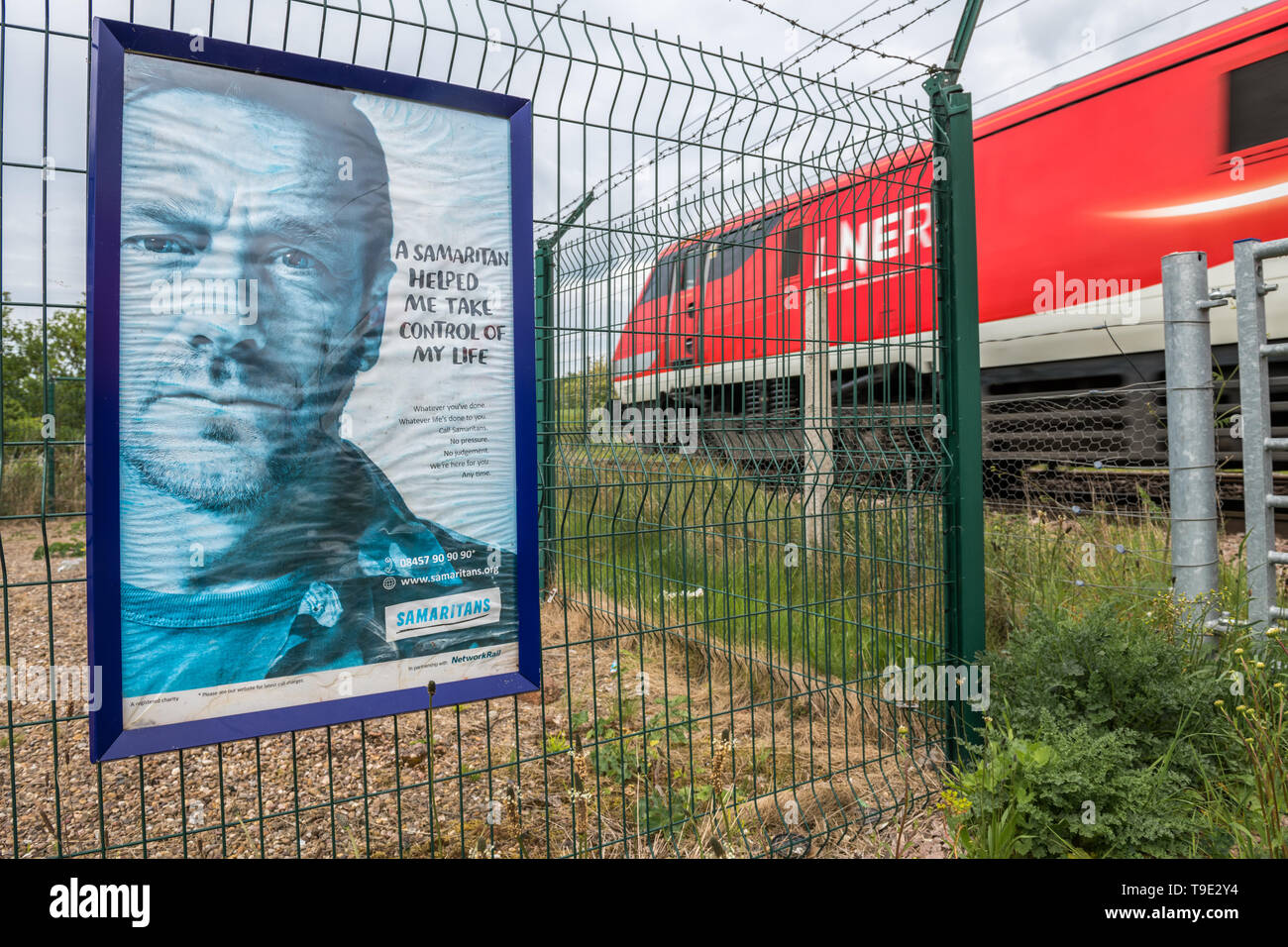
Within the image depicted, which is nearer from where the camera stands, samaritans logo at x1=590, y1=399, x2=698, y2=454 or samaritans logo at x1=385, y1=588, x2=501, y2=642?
samaritans logo at x1=385, y1=588, x2=501, y2=642

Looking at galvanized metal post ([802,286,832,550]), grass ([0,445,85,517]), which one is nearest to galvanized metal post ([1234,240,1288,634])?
galvanized metal post ([802,286,832,550])

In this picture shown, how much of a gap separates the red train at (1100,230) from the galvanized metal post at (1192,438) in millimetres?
1429

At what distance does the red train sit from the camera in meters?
5.06

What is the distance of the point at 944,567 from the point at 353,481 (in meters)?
2.28

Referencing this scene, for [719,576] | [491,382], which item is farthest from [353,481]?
[719,576]

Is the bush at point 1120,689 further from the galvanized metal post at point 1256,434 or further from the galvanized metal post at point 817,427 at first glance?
the galvanized metal post at point 817,427

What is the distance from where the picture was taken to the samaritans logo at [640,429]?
2.66 m

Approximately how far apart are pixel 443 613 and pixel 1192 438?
2.96 meters

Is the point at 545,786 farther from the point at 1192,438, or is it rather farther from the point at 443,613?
the point at 1192,438

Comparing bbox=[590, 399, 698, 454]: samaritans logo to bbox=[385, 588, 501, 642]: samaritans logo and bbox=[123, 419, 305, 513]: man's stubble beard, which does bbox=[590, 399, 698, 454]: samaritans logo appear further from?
bbox=[123, 419, 305, 513]: man's stubble beard

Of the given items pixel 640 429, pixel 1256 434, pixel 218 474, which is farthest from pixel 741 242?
pixel 1256 434

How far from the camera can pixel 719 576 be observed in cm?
425

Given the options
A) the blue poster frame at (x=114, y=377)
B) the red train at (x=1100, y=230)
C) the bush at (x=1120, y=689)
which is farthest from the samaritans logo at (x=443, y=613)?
the red train at (x=1100, y=230)

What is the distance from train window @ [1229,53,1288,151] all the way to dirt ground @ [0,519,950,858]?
4.55 metres
